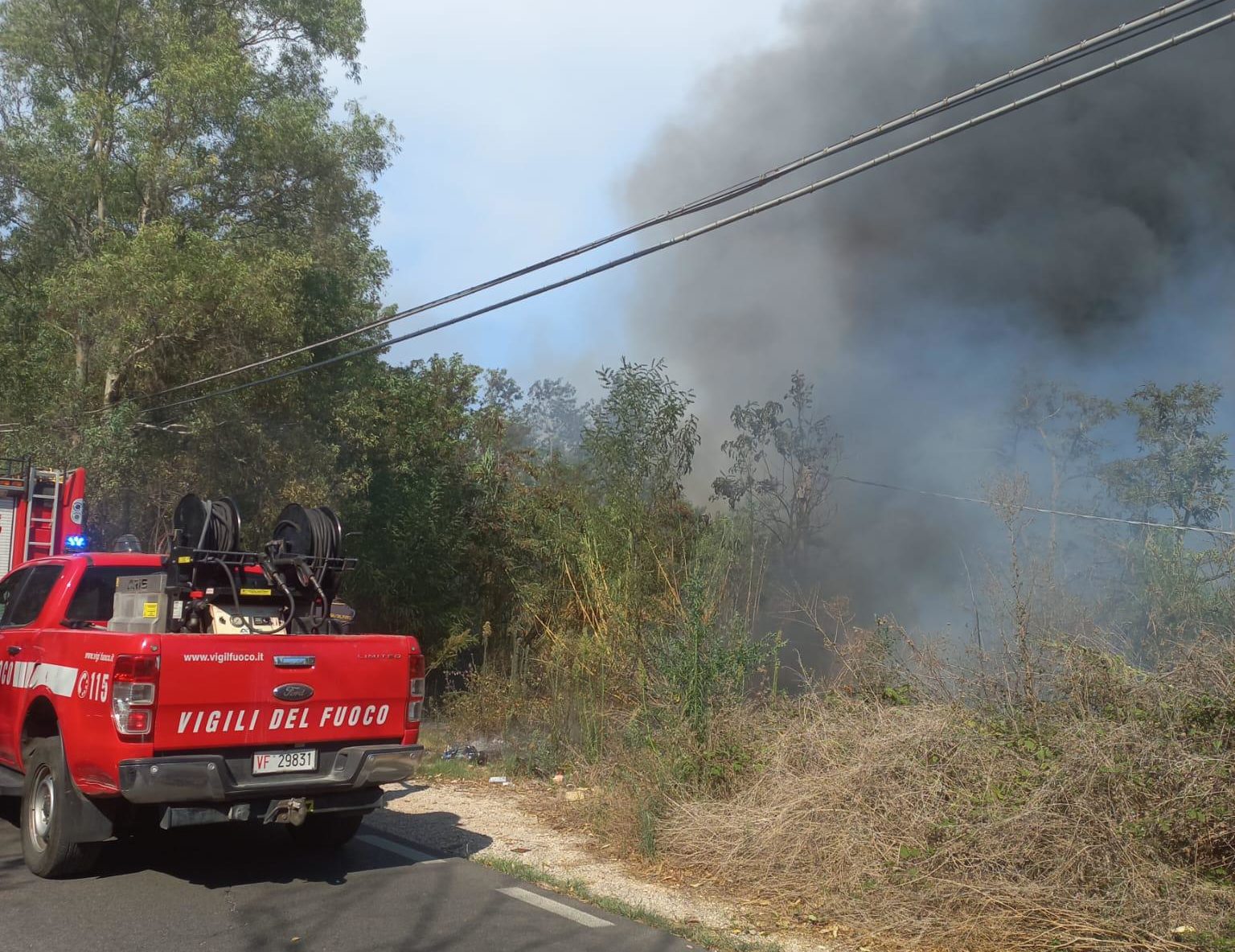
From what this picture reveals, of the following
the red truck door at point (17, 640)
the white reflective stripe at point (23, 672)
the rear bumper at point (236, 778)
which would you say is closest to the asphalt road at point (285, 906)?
the rear bumper at point (236, 778)

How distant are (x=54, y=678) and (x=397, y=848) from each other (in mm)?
2379

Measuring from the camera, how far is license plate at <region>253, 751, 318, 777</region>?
565cm

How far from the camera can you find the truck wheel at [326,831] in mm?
6664

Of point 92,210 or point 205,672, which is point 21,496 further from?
point 92,210

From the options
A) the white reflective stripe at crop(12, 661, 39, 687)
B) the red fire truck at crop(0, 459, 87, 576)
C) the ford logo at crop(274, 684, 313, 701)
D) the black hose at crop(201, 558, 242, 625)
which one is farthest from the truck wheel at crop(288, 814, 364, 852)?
the red fire truck at crop(0, 459, 87, 576)

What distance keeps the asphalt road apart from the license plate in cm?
66

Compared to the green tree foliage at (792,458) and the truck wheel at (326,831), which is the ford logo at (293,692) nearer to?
the truck wheel at (326,831)

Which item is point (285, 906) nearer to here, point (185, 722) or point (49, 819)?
point (185, 722)

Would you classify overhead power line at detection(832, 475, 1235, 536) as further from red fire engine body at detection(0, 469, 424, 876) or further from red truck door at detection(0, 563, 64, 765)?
red truck door at detection(0, 563, 64, 765)

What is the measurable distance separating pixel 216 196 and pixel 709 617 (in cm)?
1161

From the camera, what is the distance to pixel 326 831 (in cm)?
671

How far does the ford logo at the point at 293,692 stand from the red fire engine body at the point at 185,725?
1cm

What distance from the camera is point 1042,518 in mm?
13938

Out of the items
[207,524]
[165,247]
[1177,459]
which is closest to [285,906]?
[207,524]
